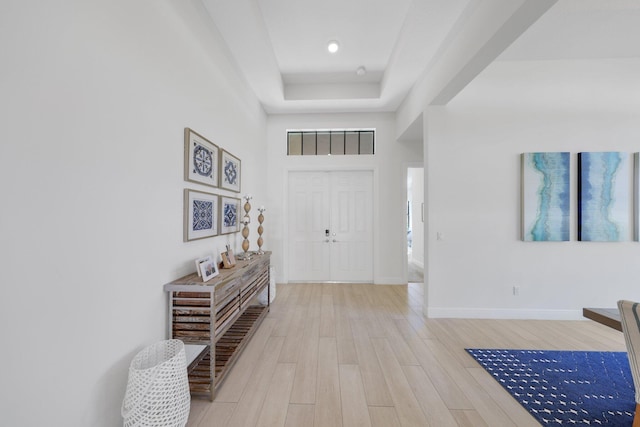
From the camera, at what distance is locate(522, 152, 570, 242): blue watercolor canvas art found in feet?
10.1

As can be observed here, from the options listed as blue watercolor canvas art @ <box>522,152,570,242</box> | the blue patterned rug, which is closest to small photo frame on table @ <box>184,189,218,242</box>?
the blue patterned rug

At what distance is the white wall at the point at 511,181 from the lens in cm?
309

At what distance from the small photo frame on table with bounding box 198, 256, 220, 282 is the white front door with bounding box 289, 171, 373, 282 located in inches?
108

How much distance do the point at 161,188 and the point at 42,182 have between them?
72cm

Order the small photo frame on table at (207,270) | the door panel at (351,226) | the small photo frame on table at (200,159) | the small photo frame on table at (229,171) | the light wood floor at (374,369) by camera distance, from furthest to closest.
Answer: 1. the door panel at (351,226)
2. the small photo frame on table at (229,171)
3. the small photo frame on table at (200,159)
4. the small photo frame on table at (207,270)
5. the light wood floor at (374,369)

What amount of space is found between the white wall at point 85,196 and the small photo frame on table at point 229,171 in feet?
2.34

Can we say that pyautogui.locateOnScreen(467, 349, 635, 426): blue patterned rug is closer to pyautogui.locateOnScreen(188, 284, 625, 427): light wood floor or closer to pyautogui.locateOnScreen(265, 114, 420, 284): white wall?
pyautogui.locateOnScreen(188, 284, 625, 427): light wood floor

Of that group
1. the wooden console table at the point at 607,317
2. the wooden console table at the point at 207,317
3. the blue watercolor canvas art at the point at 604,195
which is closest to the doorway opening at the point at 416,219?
the blue watercolor canvas art at the point at 604,195

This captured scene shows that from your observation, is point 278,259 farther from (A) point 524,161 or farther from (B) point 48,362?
(A) point 524,161

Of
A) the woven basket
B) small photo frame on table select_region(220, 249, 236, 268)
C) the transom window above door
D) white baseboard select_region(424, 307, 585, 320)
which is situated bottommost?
white baseboard select_region(424, 307, 585, 320)

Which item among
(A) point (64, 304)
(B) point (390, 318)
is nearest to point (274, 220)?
(B) point (390, 318)

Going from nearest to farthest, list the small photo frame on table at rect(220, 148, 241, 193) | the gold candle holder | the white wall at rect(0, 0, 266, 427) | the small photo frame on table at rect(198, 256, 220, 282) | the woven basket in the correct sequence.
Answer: the white wall at rect(0, 0, 266, 427) < the woven basket < the small photo frame on table at rect(198, 256, 220, 282) < the small photo frame on table at rect(220, 148, 241, 193) < the gold candle holder

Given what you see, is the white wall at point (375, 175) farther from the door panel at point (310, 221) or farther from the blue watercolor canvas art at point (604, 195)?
the blue watercolor canvas art at point (604, 195)

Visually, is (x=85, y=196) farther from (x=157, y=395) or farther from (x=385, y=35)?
(x=385, y=35)
